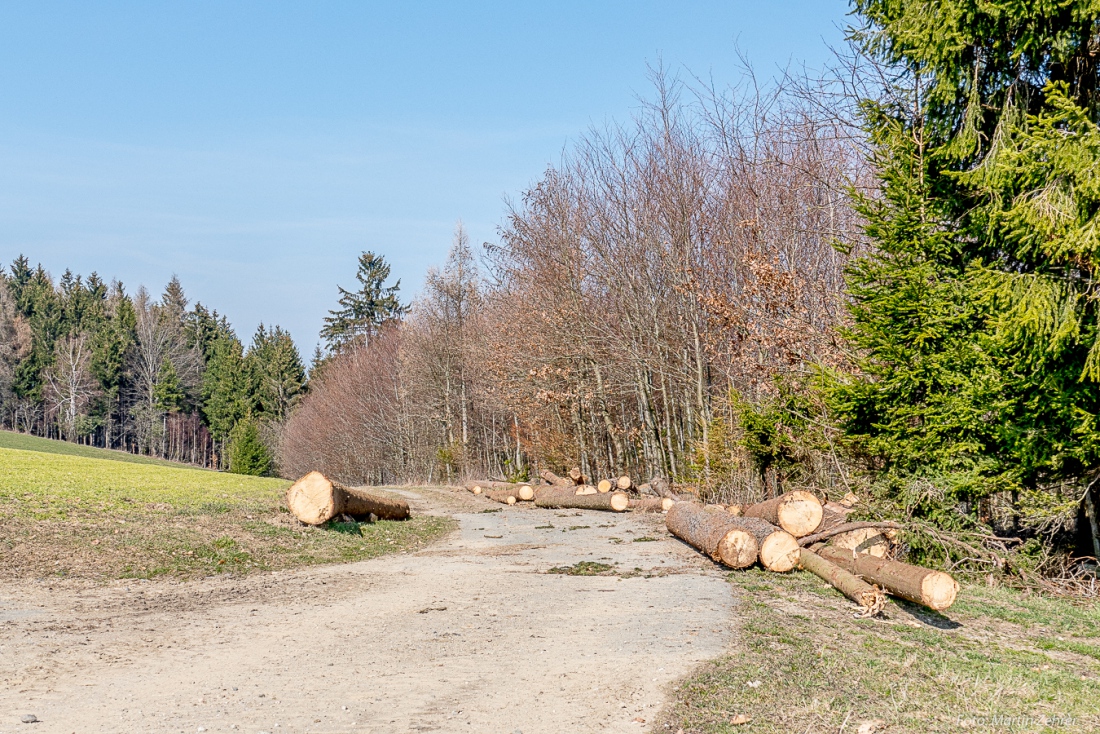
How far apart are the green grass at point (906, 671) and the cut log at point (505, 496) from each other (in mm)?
18812

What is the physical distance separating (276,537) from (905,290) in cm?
1088

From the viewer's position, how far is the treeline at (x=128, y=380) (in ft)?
246

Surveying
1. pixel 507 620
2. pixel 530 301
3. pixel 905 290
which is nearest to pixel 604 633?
pixel 507 620

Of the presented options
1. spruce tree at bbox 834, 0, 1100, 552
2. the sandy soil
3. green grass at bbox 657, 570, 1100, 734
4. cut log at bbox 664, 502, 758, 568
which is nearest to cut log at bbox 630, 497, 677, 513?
cut log at bbox 664, 502, 758, 568

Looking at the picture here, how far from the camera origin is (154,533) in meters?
12.2

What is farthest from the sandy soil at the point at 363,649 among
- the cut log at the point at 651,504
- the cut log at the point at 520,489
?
the cut log at the point at 520,489

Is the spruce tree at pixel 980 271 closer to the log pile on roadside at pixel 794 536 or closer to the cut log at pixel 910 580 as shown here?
the log pile on roadside at pixel 794 536

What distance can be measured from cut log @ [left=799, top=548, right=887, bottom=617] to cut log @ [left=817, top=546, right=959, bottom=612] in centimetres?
13

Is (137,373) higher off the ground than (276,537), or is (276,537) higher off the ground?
(137,373)

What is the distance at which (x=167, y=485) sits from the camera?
20.4 m

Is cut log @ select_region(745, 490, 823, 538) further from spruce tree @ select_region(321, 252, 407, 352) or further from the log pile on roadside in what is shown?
spruce tree @ select_region(321, 252, 407, 352)

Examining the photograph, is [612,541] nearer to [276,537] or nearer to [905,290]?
[276,537]

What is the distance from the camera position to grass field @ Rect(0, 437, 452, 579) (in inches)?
419

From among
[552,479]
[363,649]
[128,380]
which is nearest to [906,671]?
[363,649]
